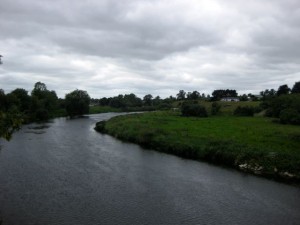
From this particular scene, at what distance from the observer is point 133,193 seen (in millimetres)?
27234

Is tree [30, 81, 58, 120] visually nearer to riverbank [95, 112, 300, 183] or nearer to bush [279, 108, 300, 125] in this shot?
riverbank [95, 112, 300, 183]

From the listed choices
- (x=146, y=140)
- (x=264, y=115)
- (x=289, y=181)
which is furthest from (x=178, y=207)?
(x=264, y=115)

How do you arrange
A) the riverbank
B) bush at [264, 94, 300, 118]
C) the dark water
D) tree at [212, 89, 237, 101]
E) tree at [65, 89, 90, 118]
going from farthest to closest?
tree at [212, 89, 237, 101] → tree at [65, 89, 90, 118] → bush at [264, 94, 300, 118] → the riverbank → the dark water

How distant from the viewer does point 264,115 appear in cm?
9100

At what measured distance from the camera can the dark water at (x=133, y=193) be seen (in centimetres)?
2245

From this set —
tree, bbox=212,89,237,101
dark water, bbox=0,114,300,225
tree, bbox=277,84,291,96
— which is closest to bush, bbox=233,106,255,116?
tree, bbox=277,84,291,96

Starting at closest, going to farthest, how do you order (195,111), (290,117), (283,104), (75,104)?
(290,117) < (283,104) < (195,111) < (75,104)

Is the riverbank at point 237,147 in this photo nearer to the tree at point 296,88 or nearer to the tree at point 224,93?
the tree at point 296,88

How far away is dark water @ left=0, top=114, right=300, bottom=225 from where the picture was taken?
22453 mm

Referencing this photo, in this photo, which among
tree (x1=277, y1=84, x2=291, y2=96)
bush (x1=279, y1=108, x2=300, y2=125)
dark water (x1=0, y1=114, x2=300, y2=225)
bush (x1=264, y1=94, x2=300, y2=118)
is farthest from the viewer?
tree (x1=277, y1=84, x2=291, y2=96)

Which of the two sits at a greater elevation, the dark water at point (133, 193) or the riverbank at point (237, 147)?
the riverbank at point (237, 147)

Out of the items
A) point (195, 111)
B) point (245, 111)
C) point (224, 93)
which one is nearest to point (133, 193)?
point (195, 111)

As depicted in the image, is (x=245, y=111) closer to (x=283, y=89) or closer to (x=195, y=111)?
(x=195, y=111)

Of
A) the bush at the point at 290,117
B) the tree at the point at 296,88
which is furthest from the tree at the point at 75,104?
the bush at the point at 290,117
